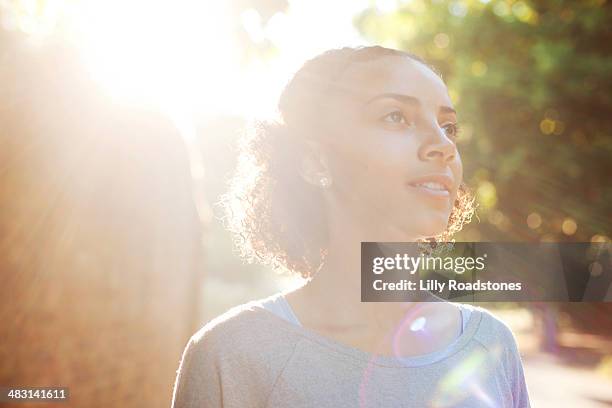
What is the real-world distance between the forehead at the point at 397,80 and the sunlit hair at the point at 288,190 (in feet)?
0.15

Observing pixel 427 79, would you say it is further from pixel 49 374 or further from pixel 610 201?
pixel 610 201

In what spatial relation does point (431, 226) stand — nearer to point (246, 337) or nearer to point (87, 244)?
point (246, 337)

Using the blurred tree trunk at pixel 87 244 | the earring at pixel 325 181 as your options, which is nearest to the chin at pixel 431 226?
the earring at pixel 325 181

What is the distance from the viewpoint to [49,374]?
4336mm

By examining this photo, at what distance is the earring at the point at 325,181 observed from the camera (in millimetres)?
2249

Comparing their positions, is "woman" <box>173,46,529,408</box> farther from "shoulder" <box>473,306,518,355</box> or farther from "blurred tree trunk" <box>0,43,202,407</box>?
"blurred tree trunk" <box>0,43,202,407</box>

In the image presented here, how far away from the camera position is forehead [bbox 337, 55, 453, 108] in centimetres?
208

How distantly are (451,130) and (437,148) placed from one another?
0.92ft

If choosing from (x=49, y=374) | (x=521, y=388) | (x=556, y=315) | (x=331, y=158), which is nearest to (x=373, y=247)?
(x=331, y=158)

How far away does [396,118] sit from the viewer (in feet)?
6.73

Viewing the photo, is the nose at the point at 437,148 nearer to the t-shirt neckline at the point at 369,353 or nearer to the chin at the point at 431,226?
the chin at the point at 431,226

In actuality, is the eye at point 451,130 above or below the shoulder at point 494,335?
above

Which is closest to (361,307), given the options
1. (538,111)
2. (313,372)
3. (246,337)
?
Answer: (313,372)

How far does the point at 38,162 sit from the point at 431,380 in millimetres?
3592
